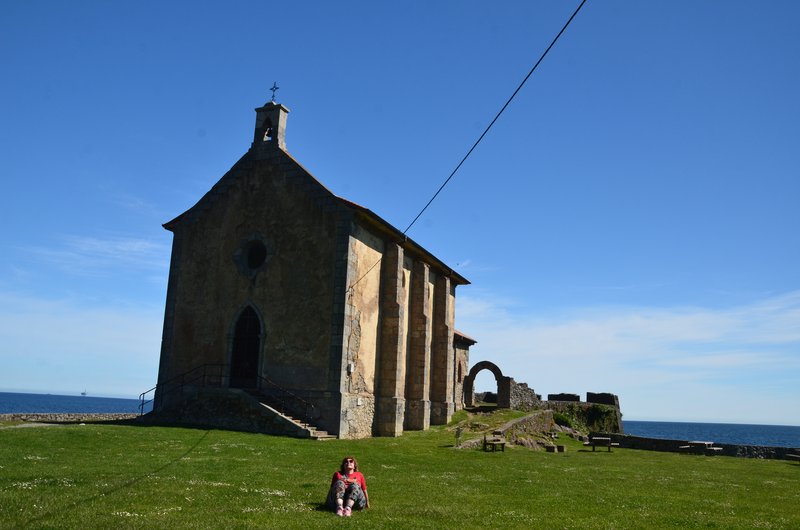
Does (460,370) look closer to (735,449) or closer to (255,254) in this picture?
(735,449)

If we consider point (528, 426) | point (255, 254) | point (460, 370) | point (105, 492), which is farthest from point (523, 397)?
point (105, 492)

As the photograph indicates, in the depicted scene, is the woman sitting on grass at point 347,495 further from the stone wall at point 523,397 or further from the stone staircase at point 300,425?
the stone wall at point 523,397

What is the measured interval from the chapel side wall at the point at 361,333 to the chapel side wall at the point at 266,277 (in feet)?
3.02

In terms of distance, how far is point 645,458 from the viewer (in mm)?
25328

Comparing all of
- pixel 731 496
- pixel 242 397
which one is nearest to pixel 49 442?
pixel 242 397

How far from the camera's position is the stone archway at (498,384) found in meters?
42.2

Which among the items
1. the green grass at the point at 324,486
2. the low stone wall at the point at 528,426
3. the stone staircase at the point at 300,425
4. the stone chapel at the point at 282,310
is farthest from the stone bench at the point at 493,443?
the stone staircase at the point at 300,425

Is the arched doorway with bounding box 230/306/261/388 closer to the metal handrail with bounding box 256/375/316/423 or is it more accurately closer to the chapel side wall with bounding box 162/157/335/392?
the chapel side wall with bounding box 162/157/335/392

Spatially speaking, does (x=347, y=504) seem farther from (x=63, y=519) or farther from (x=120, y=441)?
(x=120, y=441)

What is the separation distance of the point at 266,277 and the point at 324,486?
15.7m

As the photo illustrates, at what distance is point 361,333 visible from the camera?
1078 inches

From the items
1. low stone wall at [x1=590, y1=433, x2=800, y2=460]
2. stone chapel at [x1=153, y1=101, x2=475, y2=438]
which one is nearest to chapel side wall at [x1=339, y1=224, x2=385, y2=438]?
stone chapel at [x1=153, y1=101, x2=475, y2=438]

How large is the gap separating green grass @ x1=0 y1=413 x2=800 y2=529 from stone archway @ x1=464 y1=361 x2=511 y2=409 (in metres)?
19.0

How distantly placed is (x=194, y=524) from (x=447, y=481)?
7.34 meters
